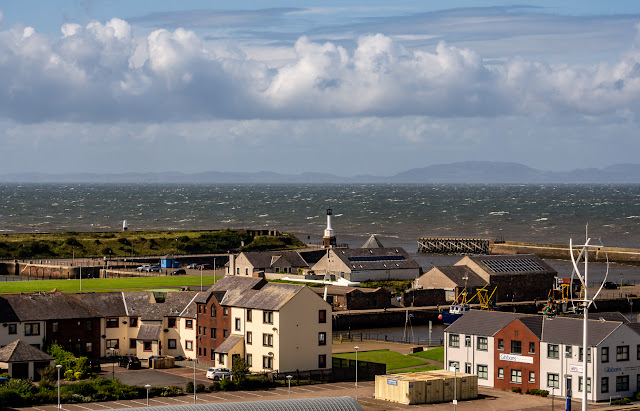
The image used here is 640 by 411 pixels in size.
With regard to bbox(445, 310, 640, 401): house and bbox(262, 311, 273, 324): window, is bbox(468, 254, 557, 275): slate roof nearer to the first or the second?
bbox(445, 310, 640, 401): house

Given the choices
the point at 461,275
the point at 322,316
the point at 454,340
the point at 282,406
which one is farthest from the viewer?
the point at 461,275

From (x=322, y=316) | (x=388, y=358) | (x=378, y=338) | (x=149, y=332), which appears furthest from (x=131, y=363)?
(x=378, y=338)

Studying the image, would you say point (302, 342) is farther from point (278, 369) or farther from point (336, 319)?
point (336, 319)

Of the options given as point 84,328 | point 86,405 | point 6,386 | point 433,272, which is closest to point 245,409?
point 86,405

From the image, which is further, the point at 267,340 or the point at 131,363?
the point at 131,363

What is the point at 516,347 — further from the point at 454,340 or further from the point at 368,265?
the point at 368,265

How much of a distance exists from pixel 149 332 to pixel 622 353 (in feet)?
106

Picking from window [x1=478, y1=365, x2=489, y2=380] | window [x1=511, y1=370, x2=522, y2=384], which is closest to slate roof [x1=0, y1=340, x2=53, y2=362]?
window [x1=478, y1=365, x2=489, y2=380]

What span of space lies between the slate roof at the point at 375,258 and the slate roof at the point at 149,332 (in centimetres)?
3906

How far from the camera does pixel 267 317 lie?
68250 mm

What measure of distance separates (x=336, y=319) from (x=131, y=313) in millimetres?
22959

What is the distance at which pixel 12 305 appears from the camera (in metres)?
71.8

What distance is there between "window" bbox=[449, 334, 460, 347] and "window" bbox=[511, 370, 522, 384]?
14.9 feet

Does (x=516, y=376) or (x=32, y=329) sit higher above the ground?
(x=32, y=329)
